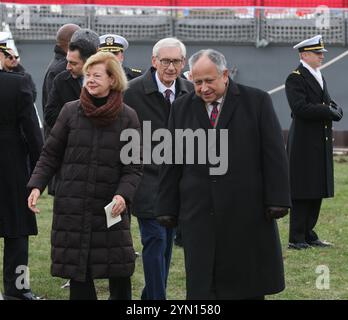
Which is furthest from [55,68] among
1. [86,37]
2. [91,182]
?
[91,182]

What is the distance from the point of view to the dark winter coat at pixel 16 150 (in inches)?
319

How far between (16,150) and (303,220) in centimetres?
391

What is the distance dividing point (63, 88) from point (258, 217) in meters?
2.80

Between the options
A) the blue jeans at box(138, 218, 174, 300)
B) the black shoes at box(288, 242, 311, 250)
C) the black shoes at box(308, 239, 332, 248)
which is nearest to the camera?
the blue jeans at box(138, 218, 174, 300)

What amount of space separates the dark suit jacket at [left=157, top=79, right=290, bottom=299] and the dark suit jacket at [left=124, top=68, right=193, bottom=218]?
129 cm

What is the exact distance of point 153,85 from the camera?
26.4ft

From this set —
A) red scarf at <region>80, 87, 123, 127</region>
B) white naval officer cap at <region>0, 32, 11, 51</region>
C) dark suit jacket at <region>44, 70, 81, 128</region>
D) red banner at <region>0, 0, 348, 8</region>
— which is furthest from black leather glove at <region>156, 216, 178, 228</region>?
red banner at <region>0, 0, 348, 8</region>

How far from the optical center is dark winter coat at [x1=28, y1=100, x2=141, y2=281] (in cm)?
672

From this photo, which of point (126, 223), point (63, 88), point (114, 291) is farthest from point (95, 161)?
point (63, 88)

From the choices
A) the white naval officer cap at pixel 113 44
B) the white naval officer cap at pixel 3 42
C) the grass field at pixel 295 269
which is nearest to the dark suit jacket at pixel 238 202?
the grass field at pixel 295 269

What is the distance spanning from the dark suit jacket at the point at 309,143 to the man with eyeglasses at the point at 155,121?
3.07m

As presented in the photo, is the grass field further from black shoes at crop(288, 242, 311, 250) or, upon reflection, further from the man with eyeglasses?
the man with eyeglasses

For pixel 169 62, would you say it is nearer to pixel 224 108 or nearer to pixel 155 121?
pixel 155 121

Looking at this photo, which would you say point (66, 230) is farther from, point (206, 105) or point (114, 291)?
point (206, 105)
